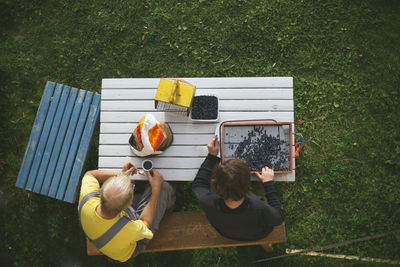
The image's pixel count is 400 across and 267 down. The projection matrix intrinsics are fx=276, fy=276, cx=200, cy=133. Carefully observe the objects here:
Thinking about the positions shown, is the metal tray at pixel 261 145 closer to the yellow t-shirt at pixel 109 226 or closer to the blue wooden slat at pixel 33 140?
the yellow t-shirt at pixel 109 226

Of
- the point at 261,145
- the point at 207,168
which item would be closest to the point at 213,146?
the point at 207,168

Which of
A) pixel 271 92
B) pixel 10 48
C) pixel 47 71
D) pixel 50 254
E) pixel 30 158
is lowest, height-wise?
pixel 50 254

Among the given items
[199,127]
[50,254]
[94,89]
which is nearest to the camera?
[199,127]

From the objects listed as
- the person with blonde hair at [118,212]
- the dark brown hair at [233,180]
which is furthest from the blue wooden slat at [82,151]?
the dark brown hair at [233,180]

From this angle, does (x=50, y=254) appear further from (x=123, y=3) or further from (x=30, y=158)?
(x=123, y=3)

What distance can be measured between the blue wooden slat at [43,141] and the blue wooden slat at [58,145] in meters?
0.13

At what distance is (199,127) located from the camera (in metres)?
2.61

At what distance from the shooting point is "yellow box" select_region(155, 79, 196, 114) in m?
2.36

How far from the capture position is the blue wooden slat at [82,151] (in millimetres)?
3084

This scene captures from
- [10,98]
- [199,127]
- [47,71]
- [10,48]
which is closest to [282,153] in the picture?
[199,127]

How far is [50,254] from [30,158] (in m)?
1.35

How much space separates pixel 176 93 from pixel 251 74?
175 centimetres

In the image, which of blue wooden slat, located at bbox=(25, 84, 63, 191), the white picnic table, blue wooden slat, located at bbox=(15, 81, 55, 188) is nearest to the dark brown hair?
the white picnic table

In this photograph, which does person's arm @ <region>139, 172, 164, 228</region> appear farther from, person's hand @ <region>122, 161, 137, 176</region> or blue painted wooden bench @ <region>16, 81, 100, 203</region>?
blue painted wooden bench @ <region>16, 81, 100, 203</region>
